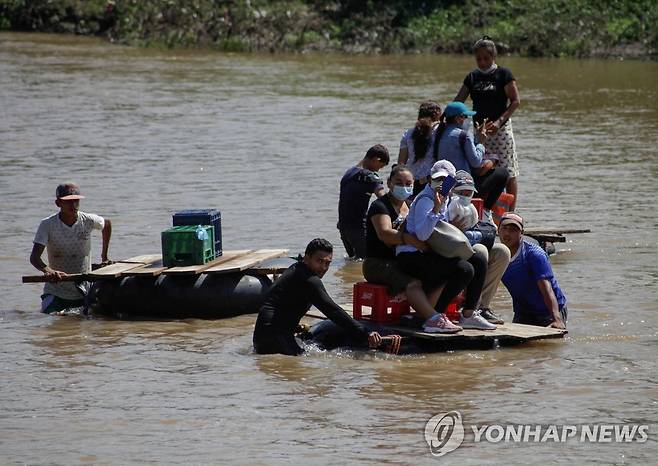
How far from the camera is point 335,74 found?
36.0m

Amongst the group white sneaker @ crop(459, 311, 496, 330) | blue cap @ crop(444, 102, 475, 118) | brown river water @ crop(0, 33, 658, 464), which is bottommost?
brown river water @ crop(0, 33, 658, 464)

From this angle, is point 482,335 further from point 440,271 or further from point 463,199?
point 463,199

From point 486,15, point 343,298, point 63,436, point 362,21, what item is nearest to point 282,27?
point 362,21

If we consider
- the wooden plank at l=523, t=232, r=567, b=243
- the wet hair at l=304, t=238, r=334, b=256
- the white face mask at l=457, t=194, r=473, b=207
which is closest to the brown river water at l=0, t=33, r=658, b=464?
the wooden plank at l=523, t=232, r=567, b=243

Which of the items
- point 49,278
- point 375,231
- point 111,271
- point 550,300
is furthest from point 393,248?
point 49,278

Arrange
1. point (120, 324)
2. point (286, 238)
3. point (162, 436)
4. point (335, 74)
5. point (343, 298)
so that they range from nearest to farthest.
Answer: point (162, 436) < point (120, 324) < point (343, 298) < point (286, 238) < point (335, 74)

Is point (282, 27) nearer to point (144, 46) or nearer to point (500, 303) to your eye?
point (144, 46)

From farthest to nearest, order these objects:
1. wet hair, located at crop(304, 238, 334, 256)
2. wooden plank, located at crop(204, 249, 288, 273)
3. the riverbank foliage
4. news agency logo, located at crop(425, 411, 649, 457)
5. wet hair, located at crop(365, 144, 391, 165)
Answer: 1. the riverbank foliage
2. wet hair, located at crop(365, 144, 391, 165)
3. wooden plank, located at crop(204, 249, 288, 273)
4. wet hair, located at crop(304, 238, 334, 256)
5. news agency logo, located at crop(425, 411, 649, 457)

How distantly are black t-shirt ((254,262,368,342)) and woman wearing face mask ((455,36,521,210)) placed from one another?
4286mm

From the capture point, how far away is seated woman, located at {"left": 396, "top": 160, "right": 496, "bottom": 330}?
10.6 metres

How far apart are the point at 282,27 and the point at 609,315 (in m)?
32.4

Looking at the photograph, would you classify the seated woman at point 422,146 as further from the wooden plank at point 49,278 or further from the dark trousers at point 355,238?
the wooden plank at point 49,278

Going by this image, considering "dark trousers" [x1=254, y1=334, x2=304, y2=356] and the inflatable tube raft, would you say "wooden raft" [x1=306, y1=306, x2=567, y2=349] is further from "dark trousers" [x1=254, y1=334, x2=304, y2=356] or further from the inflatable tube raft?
the inflatable tube raft

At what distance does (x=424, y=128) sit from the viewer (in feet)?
43.4
